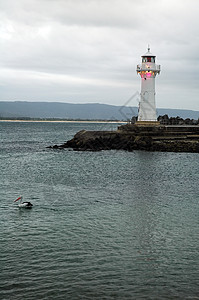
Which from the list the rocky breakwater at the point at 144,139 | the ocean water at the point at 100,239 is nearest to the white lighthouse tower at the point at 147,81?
the rocky breakwater at the point at 144,139

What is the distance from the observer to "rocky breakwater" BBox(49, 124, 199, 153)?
51.0 metres

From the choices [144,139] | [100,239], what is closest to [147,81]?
[144,139]

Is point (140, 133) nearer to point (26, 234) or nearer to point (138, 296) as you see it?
point (26, 234)

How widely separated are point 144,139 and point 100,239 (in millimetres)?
39069

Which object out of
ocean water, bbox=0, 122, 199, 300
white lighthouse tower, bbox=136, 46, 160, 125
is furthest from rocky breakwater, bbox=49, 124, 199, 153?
ocean water, bbox=0, 122, 199, 300

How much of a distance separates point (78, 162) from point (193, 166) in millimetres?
13568

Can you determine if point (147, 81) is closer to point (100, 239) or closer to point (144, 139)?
point (144, 139)

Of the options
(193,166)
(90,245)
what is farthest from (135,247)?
(193,166)

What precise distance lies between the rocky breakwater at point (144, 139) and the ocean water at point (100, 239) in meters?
21.2

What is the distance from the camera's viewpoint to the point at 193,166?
3772cm

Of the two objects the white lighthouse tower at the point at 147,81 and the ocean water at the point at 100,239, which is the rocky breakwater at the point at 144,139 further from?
the ocean water at the point at 100,239

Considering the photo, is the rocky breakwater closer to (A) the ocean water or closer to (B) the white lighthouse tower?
(B) the white lighthouse tower

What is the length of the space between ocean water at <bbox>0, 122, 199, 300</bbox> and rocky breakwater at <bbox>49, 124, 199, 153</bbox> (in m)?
21.2

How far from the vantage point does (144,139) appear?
52.9 metres
